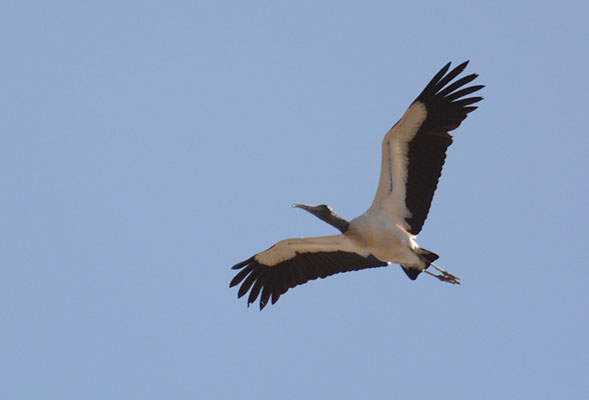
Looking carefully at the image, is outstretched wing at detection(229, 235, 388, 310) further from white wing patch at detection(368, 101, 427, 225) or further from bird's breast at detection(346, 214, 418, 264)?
white wing patch at detection(368, 101, 427, 225)

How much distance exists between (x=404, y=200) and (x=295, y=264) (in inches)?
105

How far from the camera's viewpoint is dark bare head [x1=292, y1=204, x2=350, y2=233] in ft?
64.1

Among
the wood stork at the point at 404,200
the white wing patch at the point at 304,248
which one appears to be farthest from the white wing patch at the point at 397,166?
the white wing patch at the point at 304,248

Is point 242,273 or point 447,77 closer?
point 447,77

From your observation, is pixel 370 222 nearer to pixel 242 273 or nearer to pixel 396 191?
pixel 396 191

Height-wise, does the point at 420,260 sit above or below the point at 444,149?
below

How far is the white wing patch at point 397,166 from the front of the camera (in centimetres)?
1894

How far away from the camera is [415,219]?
1952 cm

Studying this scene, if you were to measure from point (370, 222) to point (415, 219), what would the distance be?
2.62 feet

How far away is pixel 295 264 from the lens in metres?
20.8

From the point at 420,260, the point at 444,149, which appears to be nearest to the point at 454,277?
the point at 420,260

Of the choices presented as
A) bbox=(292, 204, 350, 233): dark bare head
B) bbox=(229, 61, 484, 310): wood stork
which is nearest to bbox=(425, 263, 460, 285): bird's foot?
bbox=(229, 61, 484, 310): wood stork

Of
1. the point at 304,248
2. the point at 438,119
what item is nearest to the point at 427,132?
the point at 438,119

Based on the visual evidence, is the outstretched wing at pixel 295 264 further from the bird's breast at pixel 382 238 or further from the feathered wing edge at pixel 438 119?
the feathered wing edge at pixel 438 119
